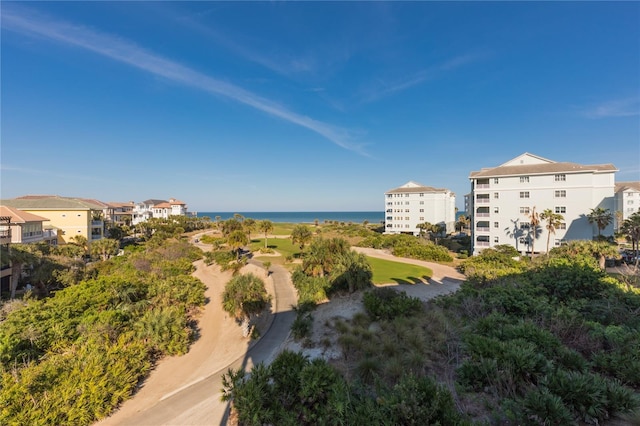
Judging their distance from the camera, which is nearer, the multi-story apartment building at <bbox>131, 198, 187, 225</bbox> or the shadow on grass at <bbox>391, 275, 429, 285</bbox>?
the shadow on grass at <bbox>391, 275, 429, 285</bbox>

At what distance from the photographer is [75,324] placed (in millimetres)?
14547

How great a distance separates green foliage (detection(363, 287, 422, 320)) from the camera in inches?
582

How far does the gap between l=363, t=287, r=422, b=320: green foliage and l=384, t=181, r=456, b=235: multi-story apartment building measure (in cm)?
5673

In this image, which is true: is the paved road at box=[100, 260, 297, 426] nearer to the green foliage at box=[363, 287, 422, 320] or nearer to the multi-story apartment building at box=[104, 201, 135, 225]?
the green foliage at box=[363, 287, 422, 320]

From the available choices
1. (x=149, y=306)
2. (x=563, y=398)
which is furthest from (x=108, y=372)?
(x=563, y=398)

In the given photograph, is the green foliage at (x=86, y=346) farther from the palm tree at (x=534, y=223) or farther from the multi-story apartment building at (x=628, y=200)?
the multi-story apartment building at (x=628, y=200)

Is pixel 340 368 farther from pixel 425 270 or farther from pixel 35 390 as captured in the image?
pixel 425 270

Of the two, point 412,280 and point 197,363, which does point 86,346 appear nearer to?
point 197,363

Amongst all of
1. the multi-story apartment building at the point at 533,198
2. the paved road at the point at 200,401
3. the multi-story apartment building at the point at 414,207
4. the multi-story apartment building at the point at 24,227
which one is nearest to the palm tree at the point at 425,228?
the multi-story apartment building at the point at 414,207

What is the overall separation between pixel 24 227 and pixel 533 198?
68.8 metres

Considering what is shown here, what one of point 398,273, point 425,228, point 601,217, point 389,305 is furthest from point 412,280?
point 425,228

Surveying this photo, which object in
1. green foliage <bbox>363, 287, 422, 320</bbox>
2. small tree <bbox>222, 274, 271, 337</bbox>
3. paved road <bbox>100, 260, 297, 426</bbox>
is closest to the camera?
paved road <bbox>100, 260, 297, 426</bbox>

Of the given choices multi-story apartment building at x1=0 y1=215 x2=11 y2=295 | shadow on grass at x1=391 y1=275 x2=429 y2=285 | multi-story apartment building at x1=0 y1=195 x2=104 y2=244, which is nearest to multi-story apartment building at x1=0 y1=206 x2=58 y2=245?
multi-story apartment building at x1=0 y1=215 x2=11 y2=295

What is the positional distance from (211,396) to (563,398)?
447 inches
